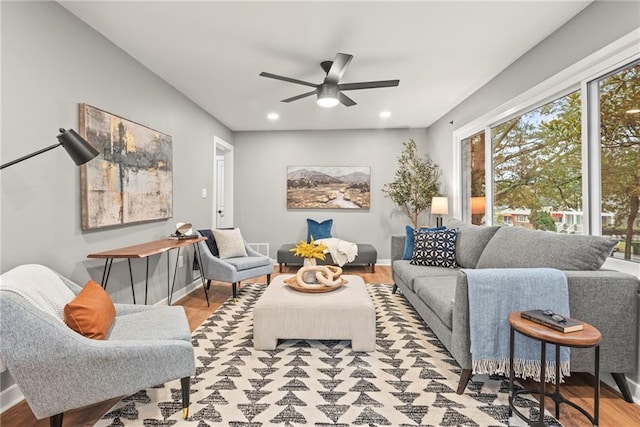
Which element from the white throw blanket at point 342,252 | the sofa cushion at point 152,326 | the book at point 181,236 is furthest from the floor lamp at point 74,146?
the white throw blanket at point 342,252

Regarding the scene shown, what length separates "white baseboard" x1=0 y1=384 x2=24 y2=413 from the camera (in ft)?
6.01

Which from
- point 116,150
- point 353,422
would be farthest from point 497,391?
point 116,150

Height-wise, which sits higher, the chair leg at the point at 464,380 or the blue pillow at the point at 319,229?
the blue pillow at the point at 319,229

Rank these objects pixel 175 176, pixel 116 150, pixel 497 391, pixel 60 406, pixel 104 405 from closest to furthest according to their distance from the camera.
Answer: pixel 60 406
pixel 104 405
pixel 497 391
pixel 116 150
pixel 175 176

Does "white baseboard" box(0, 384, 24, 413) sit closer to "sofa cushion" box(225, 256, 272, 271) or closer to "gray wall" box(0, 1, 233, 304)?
"gray wall" box(0, 1, 233, 304)

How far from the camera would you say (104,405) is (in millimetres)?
1867

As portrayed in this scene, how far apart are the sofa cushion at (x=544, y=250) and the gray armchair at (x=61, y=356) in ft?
7.53

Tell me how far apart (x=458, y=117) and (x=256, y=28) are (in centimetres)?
315

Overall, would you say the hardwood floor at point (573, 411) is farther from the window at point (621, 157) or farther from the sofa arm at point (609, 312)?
the window at point (621, 157)

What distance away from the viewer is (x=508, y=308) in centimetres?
188

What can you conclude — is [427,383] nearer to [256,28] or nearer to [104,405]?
[104,405]

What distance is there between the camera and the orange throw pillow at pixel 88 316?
166cm

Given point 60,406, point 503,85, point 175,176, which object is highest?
point 503,85

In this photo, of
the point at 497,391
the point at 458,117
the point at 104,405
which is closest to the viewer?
the point at 104,405
